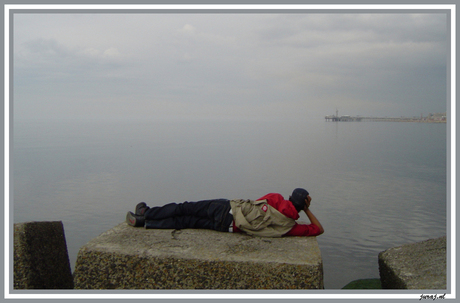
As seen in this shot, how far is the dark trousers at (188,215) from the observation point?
4.30m

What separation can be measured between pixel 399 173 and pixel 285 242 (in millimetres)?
12007

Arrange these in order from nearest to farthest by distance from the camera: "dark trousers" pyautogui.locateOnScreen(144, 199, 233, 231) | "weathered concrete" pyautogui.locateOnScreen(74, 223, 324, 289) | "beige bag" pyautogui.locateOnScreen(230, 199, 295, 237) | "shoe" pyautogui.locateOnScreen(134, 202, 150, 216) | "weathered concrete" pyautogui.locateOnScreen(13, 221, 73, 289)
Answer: "weathered concrete" pyautogui.locateOnScreen(74, 223, 324, 289) < "weathered concrete" pyautogui.locateOnScreen(13, 221, 73, 289) < "beige bag" pyautogui.locateOnScreen(230, 199, 295, 237) < "dark trousers" pyautogui.locateOnScreen(144, 199, 233, 231) < "shoe" pyautogui.locateOnScreen(134, 202, 150, 216)

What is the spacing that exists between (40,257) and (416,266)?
12.6ft

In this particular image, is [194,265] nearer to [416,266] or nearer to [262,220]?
[262,220]

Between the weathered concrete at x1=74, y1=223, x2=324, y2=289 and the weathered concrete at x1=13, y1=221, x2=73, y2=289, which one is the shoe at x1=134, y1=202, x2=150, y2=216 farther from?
the weathered concrete at x1=13, y1=221, x2=73, y2=289

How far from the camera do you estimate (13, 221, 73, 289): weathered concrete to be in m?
3.67

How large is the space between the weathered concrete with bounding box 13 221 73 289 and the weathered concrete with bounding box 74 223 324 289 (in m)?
0.50

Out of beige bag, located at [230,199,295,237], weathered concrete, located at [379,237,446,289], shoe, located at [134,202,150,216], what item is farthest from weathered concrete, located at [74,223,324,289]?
weathered concrete, located at [379,237,446,289]

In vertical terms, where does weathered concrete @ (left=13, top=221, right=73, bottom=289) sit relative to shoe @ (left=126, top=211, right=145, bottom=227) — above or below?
below

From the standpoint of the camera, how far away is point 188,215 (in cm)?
443

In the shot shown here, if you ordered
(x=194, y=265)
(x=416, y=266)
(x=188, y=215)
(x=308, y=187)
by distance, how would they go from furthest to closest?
(x=308, y=187) → (x=188, y=215) → (x=416, y=266) → (x=194, y=265)

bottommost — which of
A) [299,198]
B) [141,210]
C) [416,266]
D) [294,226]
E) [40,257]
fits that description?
[416,266]

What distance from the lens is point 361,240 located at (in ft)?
24.4

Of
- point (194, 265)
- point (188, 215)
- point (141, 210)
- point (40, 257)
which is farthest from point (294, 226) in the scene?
point (40, 257)
